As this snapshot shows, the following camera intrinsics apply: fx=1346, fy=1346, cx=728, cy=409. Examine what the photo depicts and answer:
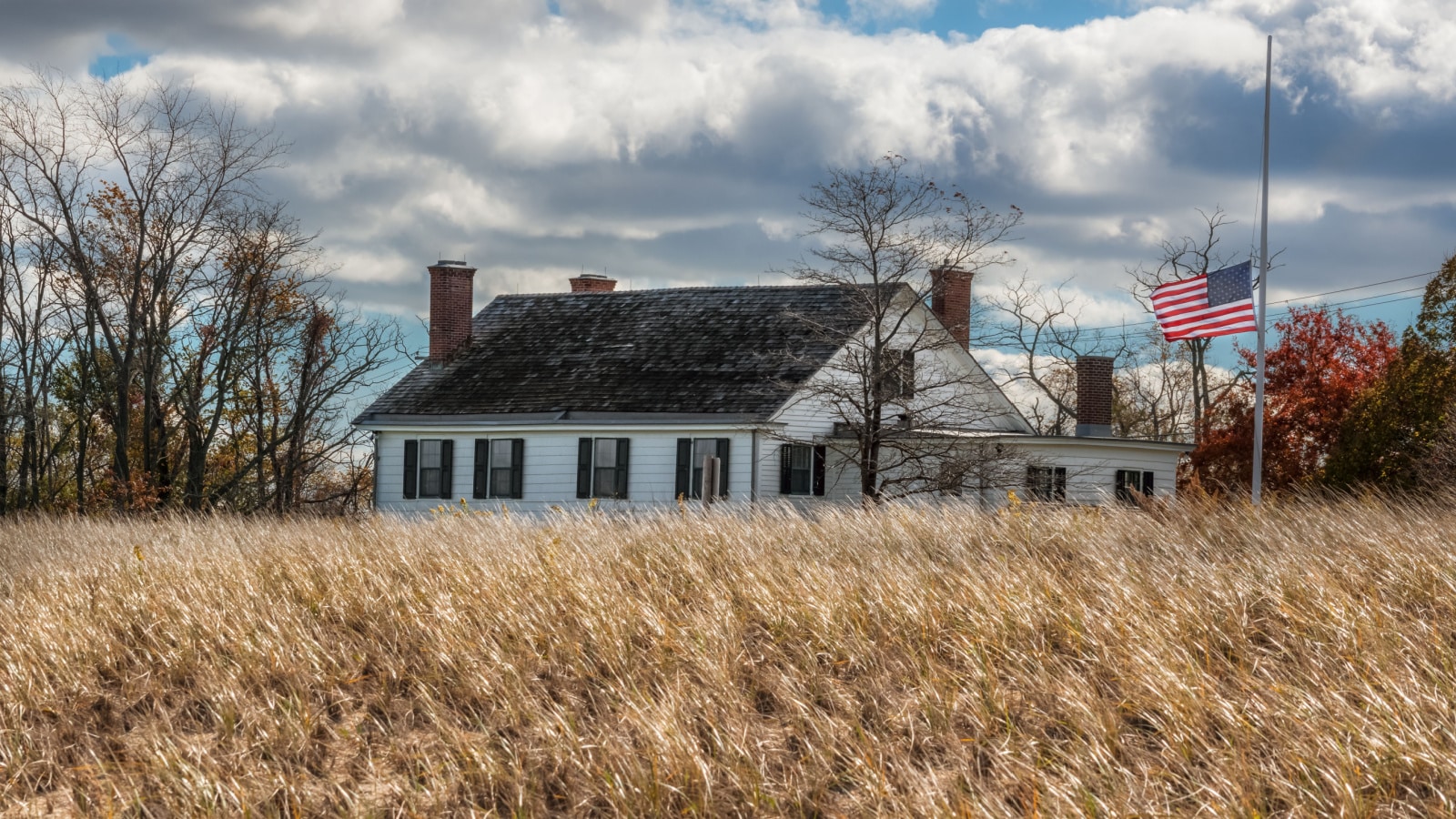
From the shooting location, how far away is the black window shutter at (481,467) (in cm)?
3022

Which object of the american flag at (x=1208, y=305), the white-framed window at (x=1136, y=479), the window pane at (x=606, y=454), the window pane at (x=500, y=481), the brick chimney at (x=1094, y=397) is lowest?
the window pane at (x=500, y=481)

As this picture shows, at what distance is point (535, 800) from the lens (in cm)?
679

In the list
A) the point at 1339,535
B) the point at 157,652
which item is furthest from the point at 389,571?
the point at 1339,535

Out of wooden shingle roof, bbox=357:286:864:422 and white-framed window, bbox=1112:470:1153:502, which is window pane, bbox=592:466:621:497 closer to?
wooden shingle roof, bbox=357:286:864:422

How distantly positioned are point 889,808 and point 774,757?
0.82 m

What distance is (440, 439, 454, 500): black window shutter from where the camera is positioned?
30703 millimetres

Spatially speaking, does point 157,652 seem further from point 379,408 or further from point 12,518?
point 379,408

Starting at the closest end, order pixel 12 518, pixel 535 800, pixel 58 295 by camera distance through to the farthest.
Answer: pixel 535 800
pixel 12 518
pixel 58 295

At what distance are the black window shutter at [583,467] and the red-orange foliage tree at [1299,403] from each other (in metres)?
15.7

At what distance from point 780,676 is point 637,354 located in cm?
2323

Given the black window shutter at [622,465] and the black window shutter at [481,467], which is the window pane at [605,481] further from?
the black window shutter at [481,467]

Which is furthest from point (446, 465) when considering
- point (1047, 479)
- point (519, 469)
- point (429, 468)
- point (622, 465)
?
point (1047, 479)

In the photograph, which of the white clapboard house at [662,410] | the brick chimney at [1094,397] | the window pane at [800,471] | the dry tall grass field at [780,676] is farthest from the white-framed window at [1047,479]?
the dry tall grass field at [780,676]

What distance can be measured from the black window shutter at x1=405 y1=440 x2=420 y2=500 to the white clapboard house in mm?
44
